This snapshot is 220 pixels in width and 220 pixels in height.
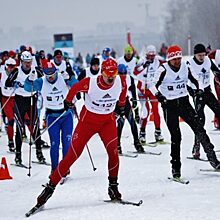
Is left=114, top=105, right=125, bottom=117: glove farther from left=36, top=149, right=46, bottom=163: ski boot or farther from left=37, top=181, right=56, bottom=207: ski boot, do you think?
left=36, top=149, right=46, bottom=163: ski boot

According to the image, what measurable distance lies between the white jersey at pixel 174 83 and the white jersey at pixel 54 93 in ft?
4.49

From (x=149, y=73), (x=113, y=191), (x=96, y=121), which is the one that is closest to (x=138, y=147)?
(x=149, y=73)

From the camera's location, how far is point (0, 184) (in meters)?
8.62

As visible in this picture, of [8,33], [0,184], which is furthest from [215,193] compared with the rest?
[8,33]

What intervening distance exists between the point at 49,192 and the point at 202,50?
347cm

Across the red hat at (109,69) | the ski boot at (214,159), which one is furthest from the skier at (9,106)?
the red hat at (109,69)

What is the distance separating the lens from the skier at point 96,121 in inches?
267

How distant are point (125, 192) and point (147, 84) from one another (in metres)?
4.69

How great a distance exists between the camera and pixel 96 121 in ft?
22.6

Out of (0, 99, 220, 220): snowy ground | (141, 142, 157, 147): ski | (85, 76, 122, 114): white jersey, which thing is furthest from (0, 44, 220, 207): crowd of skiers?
(0, 99, 220, 220): snowy ground

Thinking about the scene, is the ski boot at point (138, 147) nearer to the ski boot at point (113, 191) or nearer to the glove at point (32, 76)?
the glove at point (32, 76)

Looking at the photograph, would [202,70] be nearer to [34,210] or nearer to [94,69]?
[94,69]

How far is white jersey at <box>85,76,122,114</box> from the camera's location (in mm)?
6785

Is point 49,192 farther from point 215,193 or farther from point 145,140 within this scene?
point 145,140
